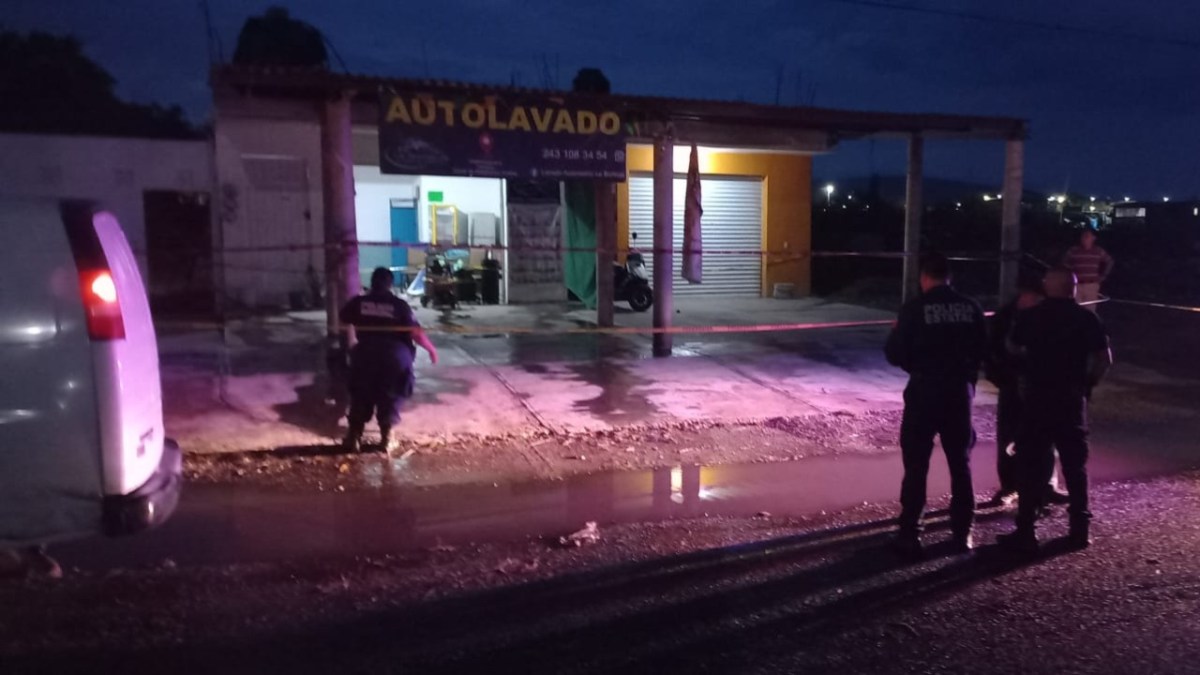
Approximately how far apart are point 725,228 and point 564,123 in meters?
9.73

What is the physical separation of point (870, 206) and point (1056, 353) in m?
38.9

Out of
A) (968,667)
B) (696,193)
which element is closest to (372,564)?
(968,667)

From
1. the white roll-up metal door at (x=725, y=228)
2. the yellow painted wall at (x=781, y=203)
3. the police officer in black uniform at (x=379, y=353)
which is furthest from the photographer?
the yellow painted wall at (x=781, y=203)

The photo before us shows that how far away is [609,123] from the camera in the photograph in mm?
11359

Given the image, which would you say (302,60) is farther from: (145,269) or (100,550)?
(100,550)

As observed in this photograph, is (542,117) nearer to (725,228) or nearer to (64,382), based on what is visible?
(64,382)

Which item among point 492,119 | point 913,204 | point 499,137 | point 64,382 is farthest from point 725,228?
point 64,382

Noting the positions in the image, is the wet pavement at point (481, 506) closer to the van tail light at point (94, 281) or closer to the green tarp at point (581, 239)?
the van tail light at point (94, 281)

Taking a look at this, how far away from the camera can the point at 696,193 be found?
12.0 metres

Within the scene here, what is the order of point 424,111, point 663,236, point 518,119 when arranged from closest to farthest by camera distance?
point 424,111 → point 518,119 → point 663,236

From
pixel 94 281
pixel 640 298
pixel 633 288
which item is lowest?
pixel 640 298

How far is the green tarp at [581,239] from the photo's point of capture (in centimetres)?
1695

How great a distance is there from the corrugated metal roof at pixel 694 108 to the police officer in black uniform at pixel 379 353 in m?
3.41

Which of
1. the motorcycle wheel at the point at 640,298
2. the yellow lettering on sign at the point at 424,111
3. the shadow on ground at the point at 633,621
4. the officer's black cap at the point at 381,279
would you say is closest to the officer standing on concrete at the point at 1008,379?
the shadow on ground at the point at 633,621
